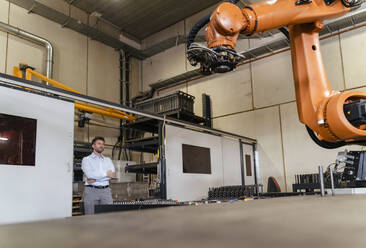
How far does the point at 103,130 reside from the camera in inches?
276

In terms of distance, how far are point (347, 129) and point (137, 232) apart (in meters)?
1.17

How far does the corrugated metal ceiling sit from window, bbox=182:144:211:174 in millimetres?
3824

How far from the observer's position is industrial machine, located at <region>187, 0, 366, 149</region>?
4.44ft

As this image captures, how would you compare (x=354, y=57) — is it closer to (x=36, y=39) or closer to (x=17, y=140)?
(x=17, y=140)

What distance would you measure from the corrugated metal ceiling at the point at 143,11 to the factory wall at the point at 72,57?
16.2 inches

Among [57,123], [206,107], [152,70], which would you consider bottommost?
[57,123]

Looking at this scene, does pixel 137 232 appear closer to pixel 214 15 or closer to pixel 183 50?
pixel 214 15

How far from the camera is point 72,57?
6.74 metres

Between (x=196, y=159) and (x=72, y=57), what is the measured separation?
3.80 meters

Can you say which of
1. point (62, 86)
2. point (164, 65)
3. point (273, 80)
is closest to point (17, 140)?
point (62, 86)

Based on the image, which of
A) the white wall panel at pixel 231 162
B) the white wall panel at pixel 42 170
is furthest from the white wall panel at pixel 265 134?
the white wall panel at pixel 42 170

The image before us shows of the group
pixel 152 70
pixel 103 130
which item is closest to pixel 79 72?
pixel 103 130

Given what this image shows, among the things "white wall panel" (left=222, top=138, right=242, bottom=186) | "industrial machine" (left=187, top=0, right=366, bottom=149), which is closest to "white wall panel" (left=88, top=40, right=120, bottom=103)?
"white wall panel" (left=222, top=138, right=242, bottom=186)

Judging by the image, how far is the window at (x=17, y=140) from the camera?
2605 mm
